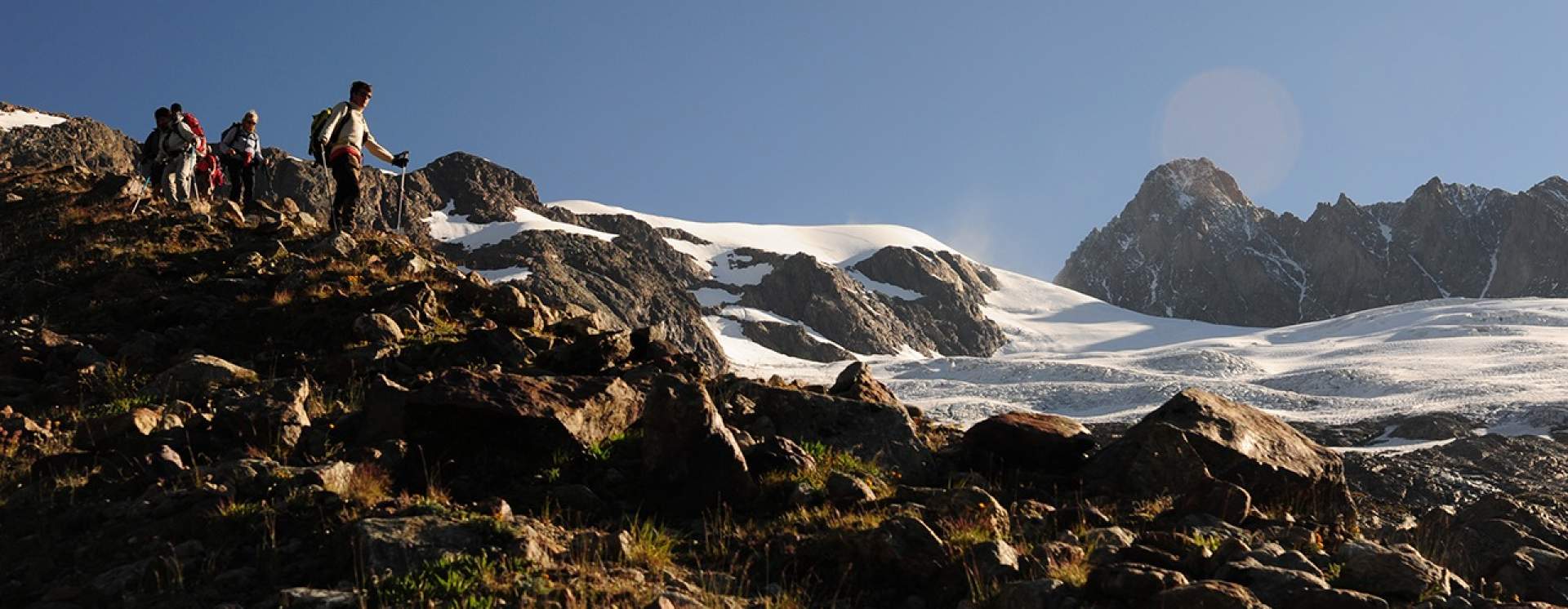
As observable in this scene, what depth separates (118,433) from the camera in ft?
23.3

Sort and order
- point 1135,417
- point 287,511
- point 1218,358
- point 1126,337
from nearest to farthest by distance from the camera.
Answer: point 287,511
point 1135,417
point 1218,358
point 1126,337

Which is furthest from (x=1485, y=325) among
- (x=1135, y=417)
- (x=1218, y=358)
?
(x=1135, y=417)

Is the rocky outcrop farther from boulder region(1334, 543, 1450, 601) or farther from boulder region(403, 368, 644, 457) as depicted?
boulder region(1334, 543, 1450, 601)

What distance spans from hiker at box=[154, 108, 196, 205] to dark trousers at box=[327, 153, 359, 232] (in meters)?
5.96

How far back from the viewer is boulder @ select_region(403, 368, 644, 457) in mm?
7336

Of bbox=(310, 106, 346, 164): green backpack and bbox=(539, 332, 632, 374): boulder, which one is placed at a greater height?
bbox=(310, 106, 346, 164): green backpack

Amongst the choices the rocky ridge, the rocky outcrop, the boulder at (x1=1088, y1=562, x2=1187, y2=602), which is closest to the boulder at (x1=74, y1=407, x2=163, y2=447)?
the rocky ridge

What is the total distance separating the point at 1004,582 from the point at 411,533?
3384mm

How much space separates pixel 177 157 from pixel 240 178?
168 cm

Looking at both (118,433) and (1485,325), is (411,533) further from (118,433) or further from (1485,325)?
(1485,325)

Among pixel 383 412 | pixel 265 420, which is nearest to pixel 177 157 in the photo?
pixel 265 420

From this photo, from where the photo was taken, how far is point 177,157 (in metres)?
19.3

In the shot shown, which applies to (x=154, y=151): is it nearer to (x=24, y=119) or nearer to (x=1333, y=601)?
(x=1333, y=601)

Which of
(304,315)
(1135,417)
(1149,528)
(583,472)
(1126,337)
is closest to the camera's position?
(1149,528)
